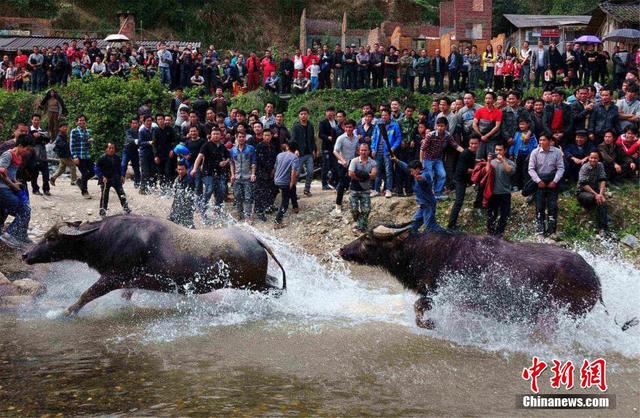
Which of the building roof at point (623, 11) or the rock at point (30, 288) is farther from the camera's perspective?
the building roof at point (623, 11)

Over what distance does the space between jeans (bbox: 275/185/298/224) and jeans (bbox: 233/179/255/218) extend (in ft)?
1.99

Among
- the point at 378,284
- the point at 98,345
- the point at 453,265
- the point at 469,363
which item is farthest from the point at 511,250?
the point at 98,345

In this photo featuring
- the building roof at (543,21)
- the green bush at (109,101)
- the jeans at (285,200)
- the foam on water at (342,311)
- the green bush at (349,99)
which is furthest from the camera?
the building roof at (543,21)

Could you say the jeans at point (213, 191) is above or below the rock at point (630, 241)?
above

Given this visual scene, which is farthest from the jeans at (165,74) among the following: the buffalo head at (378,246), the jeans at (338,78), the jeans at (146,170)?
the buffalo head at (378,246)

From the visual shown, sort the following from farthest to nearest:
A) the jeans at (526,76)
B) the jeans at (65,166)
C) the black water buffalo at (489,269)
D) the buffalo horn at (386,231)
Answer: the jeans at (526,76)
the jeans at (65,166)
the buffalo horn at (386,231)
the black water buffalo at (489,269)

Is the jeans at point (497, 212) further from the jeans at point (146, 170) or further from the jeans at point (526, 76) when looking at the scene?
the jeans at point (526, 76)

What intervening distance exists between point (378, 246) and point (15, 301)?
5111mm

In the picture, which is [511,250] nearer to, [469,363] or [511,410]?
[469,363]

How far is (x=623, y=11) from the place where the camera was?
98.4 ft

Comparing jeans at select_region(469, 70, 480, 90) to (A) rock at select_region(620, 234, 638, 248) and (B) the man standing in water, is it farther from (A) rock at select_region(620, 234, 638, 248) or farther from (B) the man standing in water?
(A) rock at select_region(620, 234, 638, 248)

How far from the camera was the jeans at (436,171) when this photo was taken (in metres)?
15.0

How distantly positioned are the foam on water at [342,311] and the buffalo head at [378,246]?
0.80 metres

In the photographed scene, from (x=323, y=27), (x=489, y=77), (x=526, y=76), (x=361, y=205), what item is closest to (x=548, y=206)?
(x=361, y=205)
